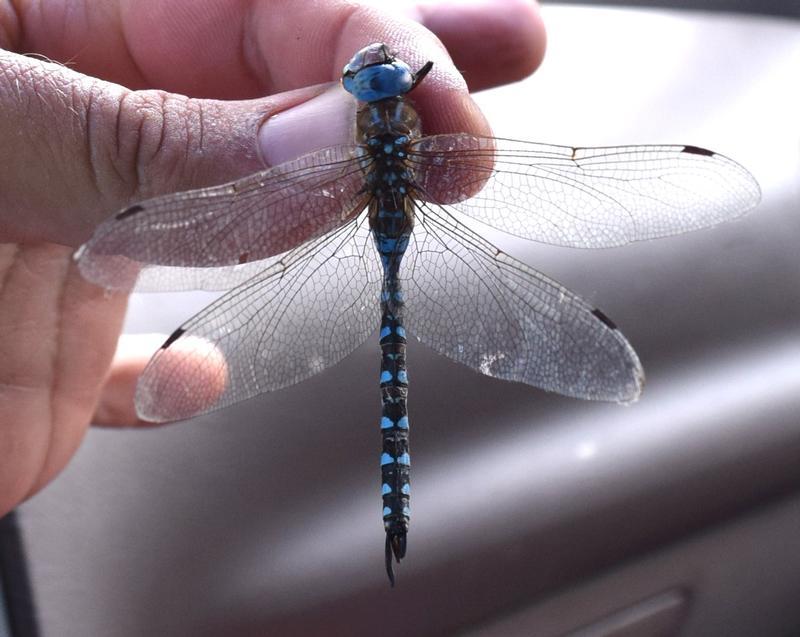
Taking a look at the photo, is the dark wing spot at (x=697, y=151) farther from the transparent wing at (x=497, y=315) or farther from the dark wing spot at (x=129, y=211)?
the dark wing spot at (x=129, y=211)

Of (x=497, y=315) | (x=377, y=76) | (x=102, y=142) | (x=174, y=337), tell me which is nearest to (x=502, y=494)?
(x=497, y=315)

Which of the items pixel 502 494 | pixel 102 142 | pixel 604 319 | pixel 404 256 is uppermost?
pixel 102 142

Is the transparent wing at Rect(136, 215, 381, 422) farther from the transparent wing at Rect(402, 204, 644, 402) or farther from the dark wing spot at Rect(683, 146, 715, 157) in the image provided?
the dark wing spot at Rect(683, 146, 715, 157)

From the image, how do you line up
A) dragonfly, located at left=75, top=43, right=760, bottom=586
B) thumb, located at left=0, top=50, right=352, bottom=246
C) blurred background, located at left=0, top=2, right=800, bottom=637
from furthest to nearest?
blurred background, located at left=0, top=2, right=800, bottom=637 < dragonfly, located at left=75, top=43, right=760, bottom=586 < thumb, located at left=0, top=50, right=352, bottom=246

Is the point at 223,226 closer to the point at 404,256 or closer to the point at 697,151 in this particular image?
the point at 404,256

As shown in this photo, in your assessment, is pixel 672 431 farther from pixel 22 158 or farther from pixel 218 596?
pixel 22 158

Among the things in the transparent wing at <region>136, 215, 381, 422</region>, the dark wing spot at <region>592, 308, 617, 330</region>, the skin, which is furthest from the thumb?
the dark wing spot at <region>592, 308, 617, 330</region>

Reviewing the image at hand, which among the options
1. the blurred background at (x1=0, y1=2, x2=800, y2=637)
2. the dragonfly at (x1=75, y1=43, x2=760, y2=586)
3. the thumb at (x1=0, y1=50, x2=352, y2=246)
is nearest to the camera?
the thumb at (x1=0, y1=50, x2=352, y2=246)
